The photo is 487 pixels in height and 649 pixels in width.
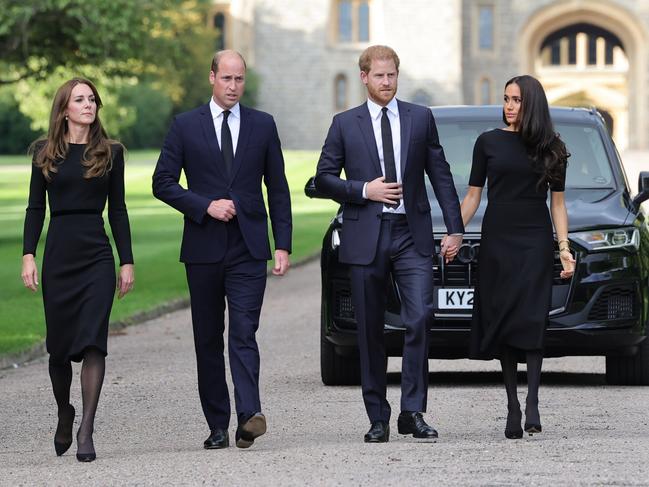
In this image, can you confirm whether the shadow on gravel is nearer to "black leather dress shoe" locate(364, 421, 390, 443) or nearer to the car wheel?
the car wheel

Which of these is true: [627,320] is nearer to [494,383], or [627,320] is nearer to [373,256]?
[494,383]

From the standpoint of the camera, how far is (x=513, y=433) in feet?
26.5

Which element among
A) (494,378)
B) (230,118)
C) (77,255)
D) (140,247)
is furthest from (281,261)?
(140,247)

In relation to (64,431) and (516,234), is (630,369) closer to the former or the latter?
(516,234)

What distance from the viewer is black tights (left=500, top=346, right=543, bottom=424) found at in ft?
26.8

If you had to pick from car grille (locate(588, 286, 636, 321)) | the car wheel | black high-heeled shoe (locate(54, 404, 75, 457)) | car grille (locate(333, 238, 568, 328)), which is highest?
car grille (locate(333, 238, 568, 328))

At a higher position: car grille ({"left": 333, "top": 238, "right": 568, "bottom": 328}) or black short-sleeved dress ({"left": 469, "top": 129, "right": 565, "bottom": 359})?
black short-sleeved dress ({"left": 469, "top": 129, "right": 565, "bottom": 359})

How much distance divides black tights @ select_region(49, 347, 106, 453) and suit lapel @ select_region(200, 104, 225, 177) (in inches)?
40.6

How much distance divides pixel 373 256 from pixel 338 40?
7672 centimetres

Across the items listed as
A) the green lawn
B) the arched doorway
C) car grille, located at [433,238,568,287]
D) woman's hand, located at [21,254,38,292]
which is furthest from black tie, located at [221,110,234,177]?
the arched doorway

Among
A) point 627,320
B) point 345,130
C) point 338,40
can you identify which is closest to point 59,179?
point 345,130

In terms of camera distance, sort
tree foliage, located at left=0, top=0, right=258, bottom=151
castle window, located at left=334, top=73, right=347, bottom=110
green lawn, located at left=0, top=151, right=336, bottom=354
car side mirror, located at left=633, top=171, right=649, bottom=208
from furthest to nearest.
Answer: castle window, located at left=334, top=73, right=347, bottom=110 < tree foliage, located at left=0, top=0, right=258, bottom=151 < green lawn, located at left=0, top=151, right=336, bottom=354 < car side mirror, located at left=633, top=171, right=649, bottom=208

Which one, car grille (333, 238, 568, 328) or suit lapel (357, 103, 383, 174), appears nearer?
suit lapel (357, 103, 383, 174)

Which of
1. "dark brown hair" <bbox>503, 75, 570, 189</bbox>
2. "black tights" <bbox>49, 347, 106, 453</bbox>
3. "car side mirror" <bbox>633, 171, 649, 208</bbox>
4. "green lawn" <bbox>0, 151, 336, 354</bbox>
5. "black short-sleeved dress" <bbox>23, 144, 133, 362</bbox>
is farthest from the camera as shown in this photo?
"green lawn" <bbox>0, 151, 336, 354</bbox>
